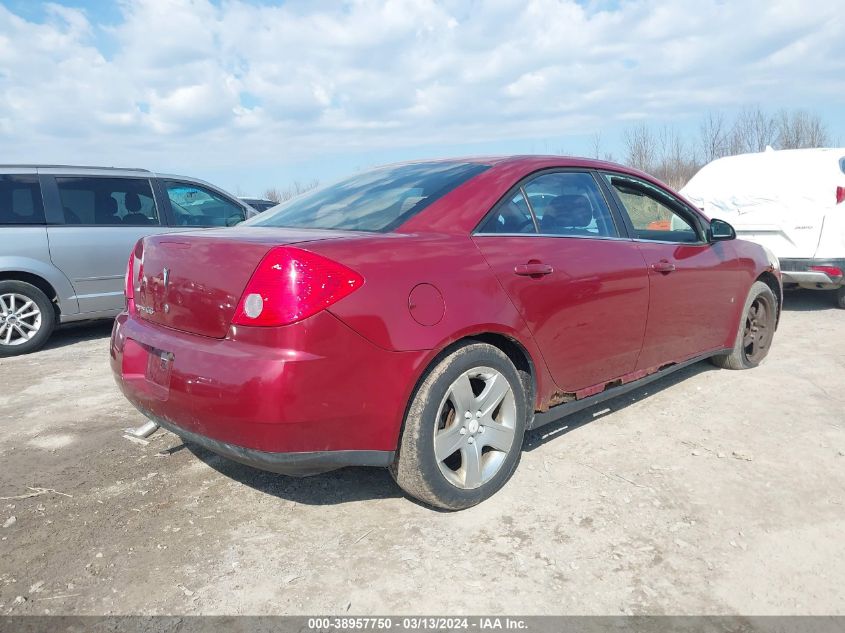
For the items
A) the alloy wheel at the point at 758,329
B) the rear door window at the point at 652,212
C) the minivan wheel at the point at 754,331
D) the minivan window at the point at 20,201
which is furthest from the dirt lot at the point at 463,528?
the minivan window at the point at 20,201

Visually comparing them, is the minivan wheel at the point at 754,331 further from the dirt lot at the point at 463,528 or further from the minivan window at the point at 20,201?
the minivan window at the point at 20,201

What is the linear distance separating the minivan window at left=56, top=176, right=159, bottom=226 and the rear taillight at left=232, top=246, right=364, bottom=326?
5.05 m

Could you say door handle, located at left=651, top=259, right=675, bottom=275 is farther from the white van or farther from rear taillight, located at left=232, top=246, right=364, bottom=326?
the white van

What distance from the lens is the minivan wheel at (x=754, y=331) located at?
4879mm

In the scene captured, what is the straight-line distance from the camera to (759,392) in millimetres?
4496

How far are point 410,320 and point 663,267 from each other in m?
1.99

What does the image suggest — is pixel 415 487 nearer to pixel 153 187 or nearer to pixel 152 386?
pixel 152 386

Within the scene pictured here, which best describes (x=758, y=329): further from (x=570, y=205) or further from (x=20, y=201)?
(x=20, y=201)

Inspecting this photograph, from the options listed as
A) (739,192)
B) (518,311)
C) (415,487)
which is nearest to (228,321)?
(415,487)

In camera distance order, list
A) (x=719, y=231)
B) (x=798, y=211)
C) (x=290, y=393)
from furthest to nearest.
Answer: (x=798, y=211) < (x=719, y=231) < (x=290, y=393)

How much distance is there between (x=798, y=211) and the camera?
693 centimetres

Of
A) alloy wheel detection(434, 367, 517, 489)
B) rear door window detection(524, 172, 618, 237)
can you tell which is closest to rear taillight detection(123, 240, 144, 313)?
alloy wheel detection(434, 367, 517, 489)

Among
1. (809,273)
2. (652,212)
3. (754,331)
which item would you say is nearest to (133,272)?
(652,212)

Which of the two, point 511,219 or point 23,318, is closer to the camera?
point 511,219
